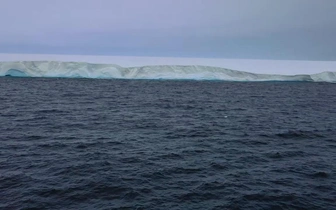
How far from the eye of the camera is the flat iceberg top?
2544 inches

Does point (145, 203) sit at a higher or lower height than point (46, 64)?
lower

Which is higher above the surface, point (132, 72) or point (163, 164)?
point (132, 72)

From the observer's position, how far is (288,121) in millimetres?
21078

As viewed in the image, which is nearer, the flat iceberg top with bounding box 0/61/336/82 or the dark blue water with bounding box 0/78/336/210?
the dark blue water with bounding box 0/78/336/210

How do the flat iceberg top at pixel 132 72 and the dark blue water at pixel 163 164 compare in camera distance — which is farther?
the flat iceberg top at pixel 132 72

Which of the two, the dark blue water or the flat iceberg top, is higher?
the flat iceberg top

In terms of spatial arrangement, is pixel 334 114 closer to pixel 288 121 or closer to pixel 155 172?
pixel 288 121

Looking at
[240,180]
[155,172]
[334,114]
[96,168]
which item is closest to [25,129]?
[96,168]

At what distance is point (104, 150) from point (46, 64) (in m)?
59.7

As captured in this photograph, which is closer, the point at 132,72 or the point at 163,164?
the point at 163,164

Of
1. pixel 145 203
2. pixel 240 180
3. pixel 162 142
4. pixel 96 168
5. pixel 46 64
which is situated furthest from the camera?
pixel 46 64

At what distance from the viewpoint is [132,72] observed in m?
71.0

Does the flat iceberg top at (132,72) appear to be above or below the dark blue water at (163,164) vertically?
above

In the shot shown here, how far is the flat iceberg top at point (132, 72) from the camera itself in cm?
6462
